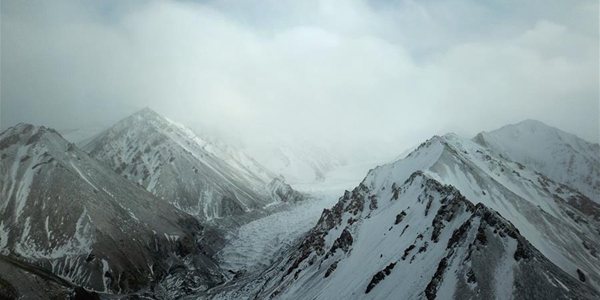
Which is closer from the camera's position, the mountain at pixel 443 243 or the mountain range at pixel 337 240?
the mountain at pixel 443 243

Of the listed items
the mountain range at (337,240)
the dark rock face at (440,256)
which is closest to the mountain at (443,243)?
the dark rock face at (440,256)

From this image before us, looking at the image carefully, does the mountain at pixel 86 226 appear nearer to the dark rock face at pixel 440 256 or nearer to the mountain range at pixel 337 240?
the mountain range at pixel 337 240

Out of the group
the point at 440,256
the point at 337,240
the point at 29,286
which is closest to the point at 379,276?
the point at 440,256

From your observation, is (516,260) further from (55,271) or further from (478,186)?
(55,271)

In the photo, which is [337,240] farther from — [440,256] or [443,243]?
[440,256]

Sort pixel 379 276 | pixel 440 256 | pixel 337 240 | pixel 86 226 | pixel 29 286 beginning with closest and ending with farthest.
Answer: pixel 440 256 → pixel 379 276 → pixel 29 286 → pixel 337 240 → pixel 86 226
